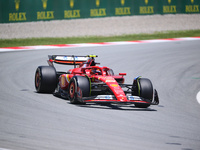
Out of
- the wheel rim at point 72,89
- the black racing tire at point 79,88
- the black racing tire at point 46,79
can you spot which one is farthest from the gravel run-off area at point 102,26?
the black racing tire at point 79,88

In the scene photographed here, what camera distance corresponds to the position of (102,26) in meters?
27.3

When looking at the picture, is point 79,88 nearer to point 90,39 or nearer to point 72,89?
point 72,89

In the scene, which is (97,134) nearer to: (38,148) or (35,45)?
(38,148)

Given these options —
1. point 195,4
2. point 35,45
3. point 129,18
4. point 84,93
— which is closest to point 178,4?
point 195,4

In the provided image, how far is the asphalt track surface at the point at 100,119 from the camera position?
686cm

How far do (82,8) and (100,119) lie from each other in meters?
17.9

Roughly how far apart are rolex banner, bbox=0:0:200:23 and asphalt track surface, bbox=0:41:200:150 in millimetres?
8132

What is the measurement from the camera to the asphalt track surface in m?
6.86

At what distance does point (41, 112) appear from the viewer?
9.06m

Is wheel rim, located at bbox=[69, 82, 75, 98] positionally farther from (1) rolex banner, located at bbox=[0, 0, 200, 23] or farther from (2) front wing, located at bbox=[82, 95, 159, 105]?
(1) rolex banner, located at bbox=[0, 0, 200, 23]

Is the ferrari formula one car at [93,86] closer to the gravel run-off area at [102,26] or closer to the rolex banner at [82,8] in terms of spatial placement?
the rolex banner at [82,8]

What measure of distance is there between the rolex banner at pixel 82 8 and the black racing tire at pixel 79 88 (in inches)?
564

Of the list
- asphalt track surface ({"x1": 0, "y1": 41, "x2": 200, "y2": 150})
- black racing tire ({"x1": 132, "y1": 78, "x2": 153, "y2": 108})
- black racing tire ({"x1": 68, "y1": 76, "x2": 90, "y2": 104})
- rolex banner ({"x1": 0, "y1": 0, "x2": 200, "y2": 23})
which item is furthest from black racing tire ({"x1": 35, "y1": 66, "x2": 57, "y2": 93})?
rolex banner ({"x1": 0, "y1": 0, "x2": 200, "y2": 23})

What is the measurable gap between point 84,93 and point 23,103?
4.64ft
